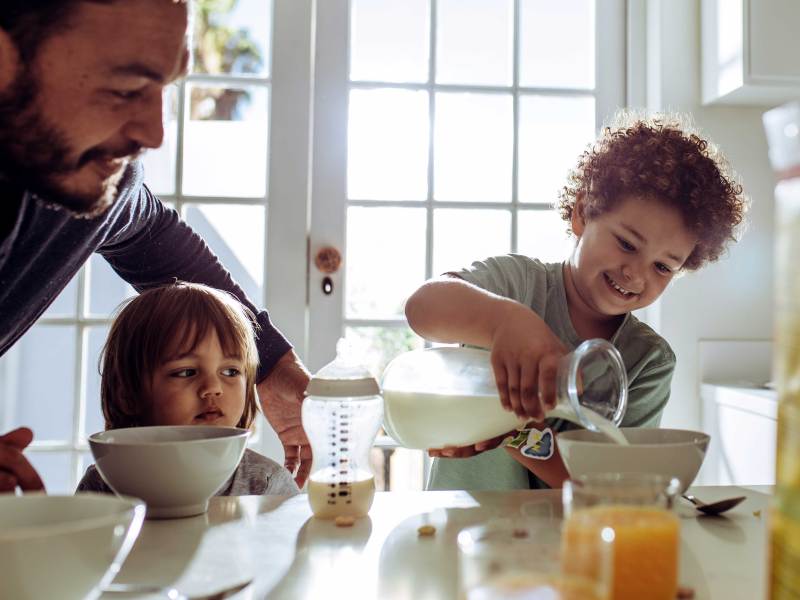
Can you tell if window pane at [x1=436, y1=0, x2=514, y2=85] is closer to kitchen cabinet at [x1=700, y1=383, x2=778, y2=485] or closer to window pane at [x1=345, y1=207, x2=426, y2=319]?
window pane at [x1=345, y1=207, x2=426, y2=319]

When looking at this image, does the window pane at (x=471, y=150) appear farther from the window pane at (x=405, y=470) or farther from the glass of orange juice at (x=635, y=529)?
the glass of orange juice at (x=635, y=529)

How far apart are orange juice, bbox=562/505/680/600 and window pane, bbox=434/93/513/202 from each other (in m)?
1.78

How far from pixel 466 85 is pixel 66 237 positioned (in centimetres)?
143

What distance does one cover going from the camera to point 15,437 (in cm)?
77

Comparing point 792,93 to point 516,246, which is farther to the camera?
point 516,246

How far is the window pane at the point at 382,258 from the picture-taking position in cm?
221

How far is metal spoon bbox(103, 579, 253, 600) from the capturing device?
553 mm

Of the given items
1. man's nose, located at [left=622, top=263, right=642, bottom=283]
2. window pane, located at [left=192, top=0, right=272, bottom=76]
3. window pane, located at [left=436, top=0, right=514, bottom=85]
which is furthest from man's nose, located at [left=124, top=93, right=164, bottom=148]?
window pane, located at [left=436, top=0, right=514, bottom=85]

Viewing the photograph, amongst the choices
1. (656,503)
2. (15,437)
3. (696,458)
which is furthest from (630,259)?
(15,437)

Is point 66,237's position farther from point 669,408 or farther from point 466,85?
point 669,408

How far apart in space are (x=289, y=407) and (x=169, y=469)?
576 millimetres

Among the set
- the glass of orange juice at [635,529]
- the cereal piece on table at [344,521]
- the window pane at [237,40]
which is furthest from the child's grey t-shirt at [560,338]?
the window pane at [237,40]

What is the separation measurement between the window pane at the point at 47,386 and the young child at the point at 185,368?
0.97 meters

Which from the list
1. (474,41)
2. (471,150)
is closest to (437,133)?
(471,150)
